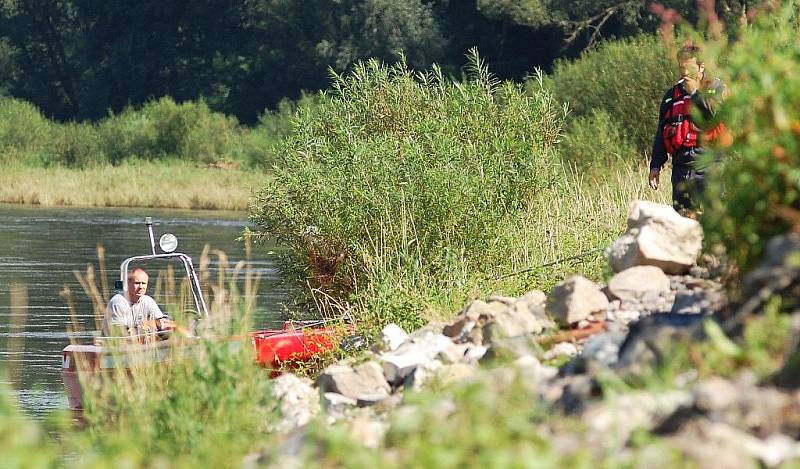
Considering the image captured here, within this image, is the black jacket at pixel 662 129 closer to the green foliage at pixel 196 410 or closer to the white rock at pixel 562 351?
the white rock at pixel 562 351

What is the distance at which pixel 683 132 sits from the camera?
→ 38.1 feet

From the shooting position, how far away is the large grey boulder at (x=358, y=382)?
9.23 meters

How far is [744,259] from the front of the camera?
7281mm

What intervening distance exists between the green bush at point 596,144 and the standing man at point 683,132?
13800 mm

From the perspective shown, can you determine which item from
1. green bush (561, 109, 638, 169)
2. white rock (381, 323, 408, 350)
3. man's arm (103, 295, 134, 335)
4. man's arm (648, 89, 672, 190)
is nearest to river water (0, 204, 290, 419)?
man's arm (103, 295, 134, 335)

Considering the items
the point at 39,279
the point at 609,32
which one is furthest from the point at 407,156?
the point at 609,32

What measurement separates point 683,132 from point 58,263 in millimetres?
18307

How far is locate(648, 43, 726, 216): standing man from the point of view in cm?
1115

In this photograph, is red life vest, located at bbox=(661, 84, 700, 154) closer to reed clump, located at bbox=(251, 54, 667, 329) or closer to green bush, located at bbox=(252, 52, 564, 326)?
reed clump, located at bbox=(251, 54, 667, 329)

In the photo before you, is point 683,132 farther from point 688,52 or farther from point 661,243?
point 661,243

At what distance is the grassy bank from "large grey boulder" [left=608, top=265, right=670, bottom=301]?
36.5 m

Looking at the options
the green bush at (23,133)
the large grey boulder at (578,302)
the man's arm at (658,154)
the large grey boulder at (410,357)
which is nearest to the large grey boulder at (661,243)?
the large grey boulder at (578,302)

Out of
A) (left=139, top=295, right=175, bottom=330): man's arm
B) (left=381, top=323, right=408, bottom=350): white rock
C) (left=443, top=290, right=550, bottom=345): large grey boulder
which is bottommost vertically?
(left=139, top=295, right=175, bottom=330): man's arm

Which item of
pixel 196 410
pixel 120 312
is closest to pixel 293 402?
pixel 196 410
